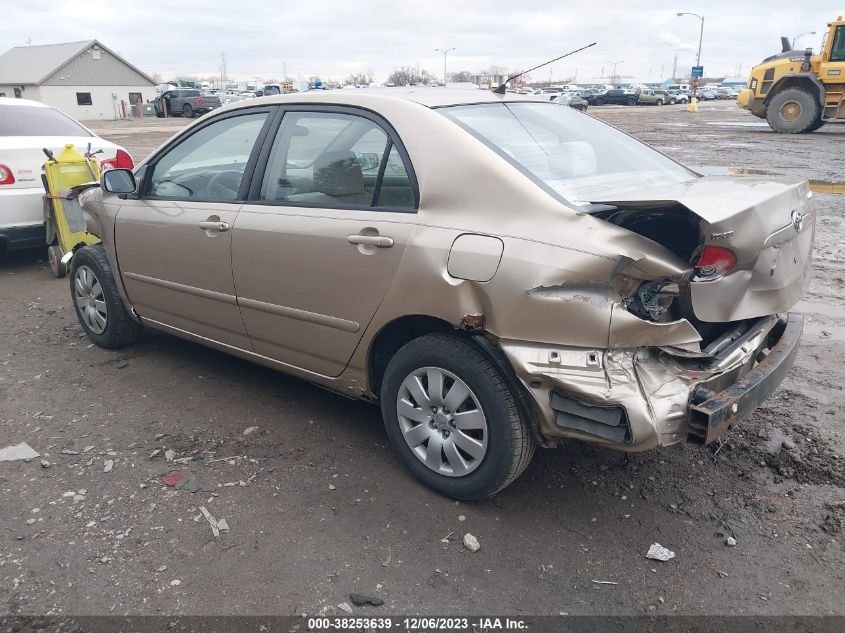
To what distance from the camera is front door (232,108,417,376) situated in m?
3.10

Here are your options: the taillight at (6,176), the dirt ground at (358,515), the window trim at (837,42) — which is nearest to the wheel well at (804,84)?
the window trim at (837,42)

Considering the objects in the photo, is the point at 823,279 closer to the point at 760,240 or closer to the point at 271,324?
the point at 760,240

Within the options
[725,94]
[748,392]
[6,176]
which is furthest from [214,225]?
[725,94]

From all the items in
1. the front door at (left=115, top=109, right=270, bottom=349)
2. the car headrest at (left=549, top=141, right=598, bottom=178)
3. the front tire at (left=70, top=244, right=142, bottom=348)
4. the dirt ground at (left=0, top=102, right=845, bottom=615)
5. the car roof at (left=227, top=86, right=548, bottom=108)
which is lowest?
the dirt ground at (left=0, top=102, right=845, bottom=615)

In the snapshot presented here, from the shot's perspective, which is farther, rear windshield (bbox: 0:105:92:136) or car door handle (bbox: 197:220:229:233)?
rear windshield (bbox: 0:105:92:136)

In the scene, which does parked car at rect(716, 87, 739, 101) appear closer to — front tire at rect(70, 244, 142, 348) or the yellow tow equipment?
the yellow tow equipment

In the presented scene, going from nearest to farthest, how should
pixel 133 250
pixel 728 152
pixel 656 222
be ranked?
pixel 656 222 < pixel 133 250 < pixel 728 152

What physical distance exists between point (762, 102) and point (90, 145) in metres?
21.1

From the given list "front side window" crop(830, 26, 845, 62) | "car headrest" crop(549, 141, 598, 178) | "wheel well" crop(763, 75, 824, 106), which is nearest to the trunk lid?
"car headrest" crop(549, 141, 598, 178)

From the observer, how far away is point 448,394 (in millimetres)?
2949

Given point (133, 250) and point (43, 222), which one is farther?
point (43, 222)

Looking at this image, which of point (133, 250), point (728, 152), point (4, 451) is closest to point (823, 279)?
point (133, 250)

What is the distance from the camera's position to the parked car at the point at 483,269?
101 inches

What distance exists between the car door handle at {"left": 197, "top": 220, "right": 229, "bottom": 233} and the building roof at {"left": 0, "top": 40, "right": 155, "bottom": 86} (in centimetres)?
5738
